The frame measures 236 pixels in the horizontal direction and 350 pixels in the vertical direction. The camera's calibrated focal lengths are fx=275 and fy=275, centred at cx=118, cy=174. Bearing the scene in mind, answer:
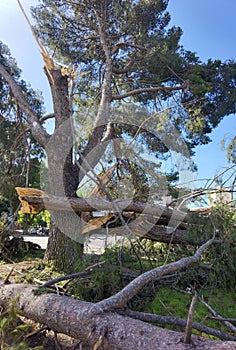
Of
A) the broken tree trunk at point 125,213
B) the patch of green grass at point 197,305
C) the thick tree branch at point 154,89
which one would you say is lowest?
the patch of green grass at point 197,305

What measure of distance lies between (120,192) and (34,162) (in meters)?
2.47

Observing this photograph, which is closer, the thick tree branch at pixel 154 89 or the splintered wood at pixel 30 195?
the splintered wood at pixel 30 195

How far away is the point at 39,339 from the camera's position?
2.49 meters

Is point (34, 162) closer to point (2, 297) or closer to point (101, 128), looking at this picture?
point (101, 128)

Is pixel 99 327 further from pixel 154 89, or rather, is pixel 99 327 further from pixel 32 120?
pixel 154 89

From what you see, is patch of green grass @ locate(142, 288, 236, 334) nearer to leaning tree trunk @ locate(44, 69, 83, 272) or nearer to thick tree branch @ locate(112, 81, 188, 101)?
leaning tree trunk @ locate(44, 69, 83, 272)

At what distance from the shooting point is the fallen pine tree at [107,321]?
1619 mm

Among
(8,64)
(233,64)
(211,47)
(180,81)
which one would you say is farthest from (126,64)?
(8,64)

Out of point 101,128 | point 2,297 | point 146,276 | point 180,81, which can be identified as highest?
point 180,81

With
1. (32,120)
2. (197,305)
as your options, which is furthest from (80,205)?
A: (197,305)

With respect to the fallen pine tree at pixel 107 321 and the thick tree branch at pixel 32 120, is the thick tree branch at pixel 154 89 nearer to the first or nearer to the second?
the thick tree branch at pixel 32 120

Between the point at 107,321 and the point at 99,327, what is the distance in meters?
0.07

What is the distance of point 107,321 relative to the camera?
6.24ft

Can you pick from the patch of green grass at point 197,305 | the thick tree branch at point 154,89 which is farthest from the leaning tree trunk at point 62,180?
the patch of green grass at point 197,305
